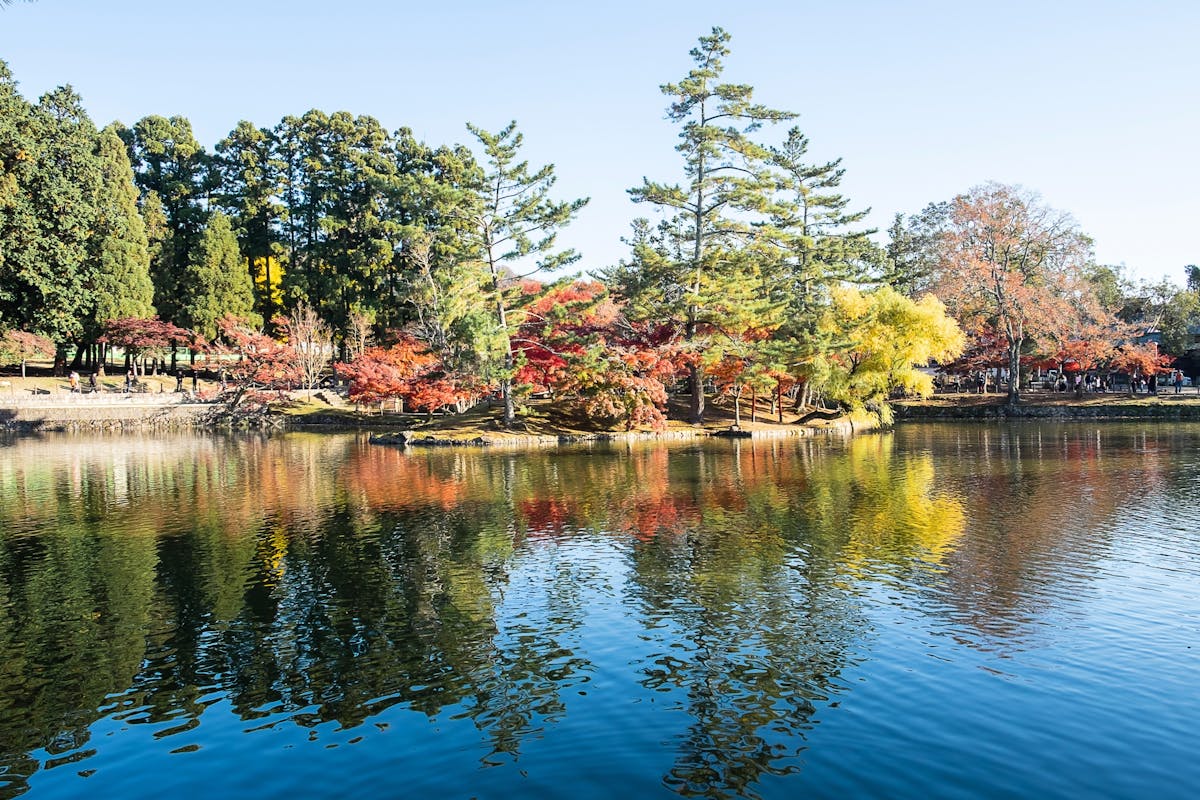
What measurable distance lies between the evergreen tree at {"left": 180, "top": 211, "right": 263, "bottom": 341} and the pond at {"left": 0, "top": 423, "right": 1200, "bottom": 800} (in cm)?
3771

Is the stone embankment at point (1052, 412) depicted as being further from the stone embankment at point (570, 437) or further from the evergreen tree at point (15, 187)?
the evergreen tree at point (15, 187)

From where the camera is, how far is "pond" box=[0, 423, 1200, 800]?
8297 millimetres

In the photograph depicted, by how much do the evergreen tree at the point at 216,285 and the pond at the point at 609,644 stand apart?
37706 millimetres

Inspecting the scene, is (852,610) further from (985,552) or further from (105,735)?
(105,735)

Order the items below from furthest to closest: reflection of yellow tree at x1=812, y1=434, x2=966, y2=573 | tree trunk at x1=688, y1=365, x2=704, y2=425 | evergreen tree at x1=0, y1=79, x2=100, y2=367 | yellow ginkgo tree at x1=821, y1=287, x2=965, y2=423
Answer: yellow ginkgo tree at x1=821, y1=287, x2=965, y2=423 < tree trunk at x1=688, y1=365, x2=704, y2=425 < evergreen tree at x1=0, y1=79, x2=100, y2=367 < reflection of yellow tree at x1=812, y1=434, x2=966, y2=573

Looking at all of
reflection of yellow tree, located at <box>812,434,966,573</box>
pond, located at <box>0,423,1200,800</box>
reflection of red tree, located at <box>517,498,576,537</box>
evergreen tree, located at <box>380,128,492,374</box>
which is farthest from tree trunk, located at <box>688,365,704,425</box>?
reflection of red tree, located at <box>517,498,576,537</box>

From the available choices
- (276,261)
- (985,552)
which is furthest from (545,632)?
(276,261)

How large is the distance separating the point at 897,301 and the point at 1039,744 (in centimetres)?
4120

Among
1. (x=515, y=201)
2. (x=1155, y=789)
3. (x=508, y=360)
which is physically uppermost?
(x=515, y=201)

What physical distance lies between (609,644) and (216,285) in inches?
2188

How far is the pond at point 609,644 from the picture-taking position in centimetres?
830

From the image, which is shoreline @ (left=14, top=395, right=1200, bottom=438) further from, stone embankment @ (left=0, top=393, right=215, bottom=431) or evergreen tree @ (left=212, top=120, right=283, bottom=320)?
evergreen tree @ (left=212, top=120, right=283, bottom=320)

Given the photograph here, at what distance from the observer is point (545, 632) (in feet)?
40.4

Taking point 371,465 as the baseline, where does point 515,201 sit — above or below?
above
